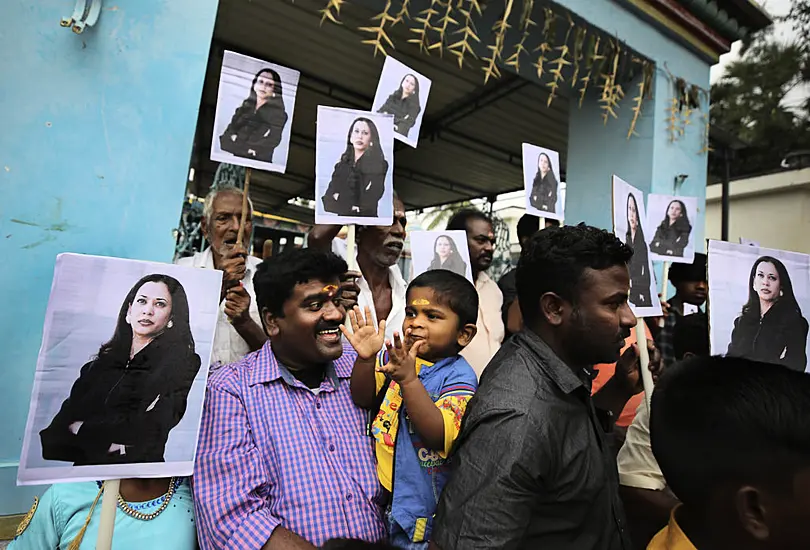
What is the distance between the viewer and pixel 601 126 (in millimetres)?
4492

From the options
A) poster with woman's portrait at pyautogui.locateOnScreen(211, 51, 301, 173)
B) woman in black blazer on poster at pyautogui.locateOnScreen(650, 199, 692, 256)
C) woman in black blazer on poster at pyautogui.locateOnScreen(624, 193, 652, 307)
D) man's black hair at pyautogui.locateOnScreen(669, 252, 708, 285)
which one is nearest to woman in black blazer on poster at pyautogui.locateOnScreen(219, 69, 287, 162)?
poster with woman's portrait at pyautogui.locateOnScreen(211, 51, 301, 173)

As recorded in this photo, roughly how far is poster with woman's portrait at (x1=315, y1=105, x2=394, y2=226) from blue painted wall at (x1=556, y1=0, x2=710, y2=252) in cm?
258

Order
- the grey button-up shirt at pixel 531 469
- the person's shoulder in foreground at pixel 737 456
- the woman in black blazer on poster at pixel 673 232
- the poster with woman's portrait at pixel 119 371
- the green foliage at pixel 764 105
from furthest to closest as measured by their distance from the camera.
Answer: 1. the green foliage at pixel 764 105
2. the woman in black blazer on poster at pixel 673 232
3. the poster with woman's portrait at pixel 119 371
4. the grey button-up shirt at pixel 531 469
5. the person's shoulder in foreground at pixel 737 456

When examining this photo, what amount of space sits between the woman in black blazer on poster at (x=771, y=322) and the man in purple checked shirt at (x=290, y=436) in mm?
1621

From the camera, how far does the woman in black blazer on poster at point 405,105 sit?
256cm

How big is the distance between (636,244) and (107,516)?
228 cm

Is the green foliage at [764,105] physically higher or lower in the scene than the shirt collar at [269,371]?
higher

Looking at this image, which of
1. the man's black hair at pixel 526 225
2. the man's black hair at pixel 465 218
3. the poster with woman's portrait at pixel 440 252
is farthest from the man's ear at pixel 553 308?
the man's black hair at pixel 526 225

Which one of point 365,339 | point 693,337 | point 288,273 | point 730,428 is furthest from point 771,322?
point 288,273

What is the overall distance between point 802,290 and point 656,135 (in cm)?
226

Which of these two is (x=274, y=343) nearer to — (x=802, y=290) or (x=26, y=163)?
(x=26, y=163)

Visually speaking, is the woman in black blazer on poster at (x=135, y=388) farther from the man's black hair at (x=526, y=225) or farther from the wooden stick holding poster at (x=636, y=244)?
the man's black hair at (x=526, y=225)

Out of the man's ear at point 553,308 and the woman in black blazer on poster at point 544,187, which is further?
the woman in black blazer on poster at point 544,187

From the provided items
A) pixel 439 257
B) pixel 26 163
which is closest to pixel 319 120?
pixel 439 257
